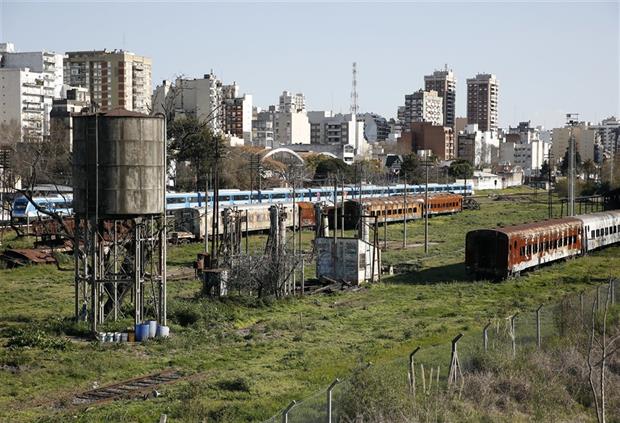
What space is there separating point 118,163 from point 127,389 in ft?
26.2

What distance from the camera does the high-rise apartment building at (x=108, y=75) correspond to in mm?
157625

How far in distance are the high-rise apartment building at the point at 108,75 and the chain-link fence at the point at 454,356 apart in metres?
136

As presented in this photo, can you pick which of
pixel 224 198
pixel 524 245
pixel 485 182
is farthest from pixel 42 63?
pixel 524 245

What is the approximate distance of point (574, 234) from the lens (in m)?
50.2

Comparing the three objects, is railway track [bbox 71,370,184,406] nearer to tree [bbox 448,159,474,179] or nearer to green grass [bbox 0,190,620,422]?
green grass [bbox 0,190,620,422]

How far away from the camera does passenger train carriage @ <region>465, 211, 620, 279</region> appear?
41.3m

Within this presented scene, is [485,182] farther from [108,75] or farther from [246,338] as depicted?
[246,338]

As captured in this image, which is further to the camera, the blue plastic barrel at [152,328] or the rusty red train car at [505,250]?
the rusty red train car at [505,250]

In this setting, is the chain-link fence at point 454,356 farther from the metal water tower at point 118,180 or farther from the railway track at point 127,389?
the metal water tower at point 118,180

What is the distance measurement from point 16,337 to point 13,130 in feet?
281

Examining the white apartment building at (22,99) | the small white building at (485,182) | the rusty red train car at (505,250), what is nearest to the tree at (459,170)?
the small white building at (485,182)

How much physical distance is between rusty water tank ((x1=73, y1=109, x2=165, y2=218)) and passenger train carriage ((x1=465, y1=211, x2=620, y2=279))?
63.0ft

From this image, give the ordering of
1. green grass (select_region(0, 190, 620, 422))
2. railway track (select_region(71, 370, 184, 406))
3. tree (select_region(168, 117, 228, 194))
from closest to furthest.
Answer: green grass (select_region(0, 190, 620, 422)) < railway track (select_region(71, 370, 184, 406)) < tree (select_region(168, 117, 228, 194))

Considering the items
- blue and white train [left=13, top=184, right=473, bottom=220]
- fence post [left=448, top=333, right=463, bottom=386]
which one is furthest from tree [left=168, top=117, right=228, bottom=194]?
fence post [left=448, top=333, right=463, bottom=386]
